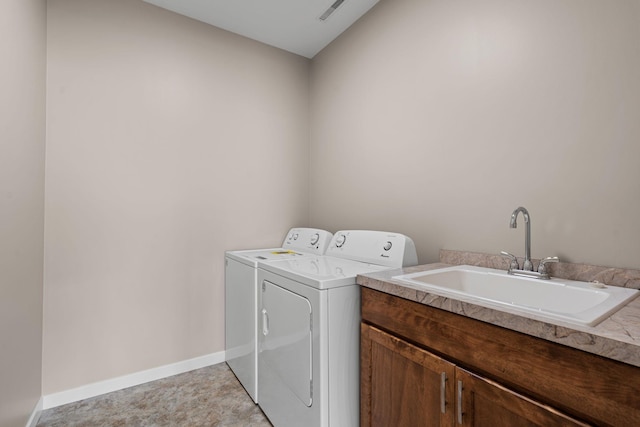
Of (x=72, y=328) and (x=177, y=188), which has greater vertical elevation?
(x=177, y=188)

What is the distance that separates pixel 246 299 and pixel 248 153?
1226mm

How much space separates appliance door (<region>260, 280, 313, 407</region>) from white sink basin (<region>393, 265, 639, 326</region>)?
1.65 feet

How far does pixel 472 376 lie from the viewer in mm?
905

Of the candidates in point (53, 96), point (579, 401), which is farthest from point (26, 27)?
point (579, 401)

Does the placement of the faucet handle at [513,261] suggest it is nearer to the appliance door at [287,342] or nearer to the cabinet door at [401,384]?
the cabinet door at [401,384]

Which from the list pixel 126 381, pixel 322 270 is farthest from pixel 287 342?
pixel 126 381

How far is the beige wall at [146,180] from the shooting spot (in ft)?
6.19

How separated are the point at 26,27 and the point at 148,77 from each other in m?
0.67

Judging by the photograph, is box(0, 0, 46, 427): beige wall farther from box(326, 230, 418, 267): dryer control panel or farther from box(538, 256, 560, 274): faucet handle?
box(538, 256, 560, 274): faucet handle

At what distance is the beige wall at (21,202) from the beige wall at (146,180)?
0.39 ft

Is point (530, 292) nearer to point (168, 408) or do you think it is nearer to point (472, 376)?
point (472, 376)

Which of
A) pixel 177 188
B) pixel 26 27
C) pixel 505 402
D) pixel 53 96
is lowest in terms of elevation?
pixel 505 402

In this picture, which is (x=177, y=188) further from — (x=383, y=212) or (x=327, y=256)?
(x=383, y=212)

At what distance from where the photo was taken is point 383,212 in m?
2.10
